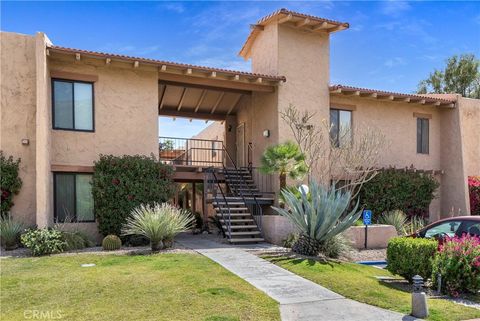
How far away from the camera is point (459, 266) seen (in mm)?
8328

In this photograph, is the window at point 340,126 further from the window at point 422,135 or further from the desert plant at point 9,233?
the desert plant at point 9,233

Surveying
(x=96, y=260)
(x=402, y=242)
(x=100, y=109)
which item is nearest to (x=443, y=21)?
(x=402, y=242)

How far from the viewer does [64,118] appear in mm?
14133

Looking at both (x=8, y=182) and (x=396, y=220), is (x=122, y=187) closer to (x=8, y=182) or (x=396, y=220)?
(x=8, y=182)

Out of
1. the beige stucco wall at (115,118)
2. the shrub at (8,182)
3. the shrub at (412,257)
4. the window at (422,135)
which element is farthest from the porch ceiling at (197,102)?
the shrub at (412,257)

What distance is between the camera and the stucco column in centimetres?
1248

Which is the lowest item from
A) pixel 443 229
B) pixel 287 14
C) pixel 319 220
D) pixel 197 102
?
pixel 443 229

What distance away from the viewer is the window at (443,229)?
10.4 metres

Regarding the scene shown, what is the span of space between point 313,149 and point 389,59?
584 cm

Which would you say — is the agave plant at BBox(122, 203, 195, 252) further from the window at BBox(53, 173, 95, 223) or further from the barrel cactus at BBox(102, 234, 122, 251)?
the window at BBox(53, 173, 95, 223)

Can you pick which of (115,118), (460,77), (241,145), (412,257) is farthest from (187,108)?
(460,77)

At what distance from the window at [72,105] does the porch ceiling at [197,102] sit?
3910 millimetres

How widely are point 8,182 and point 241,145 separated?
1051 centimetres

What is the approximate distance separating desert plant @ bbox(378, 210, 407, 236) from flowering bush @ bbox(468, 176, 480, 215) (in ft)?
16.8
